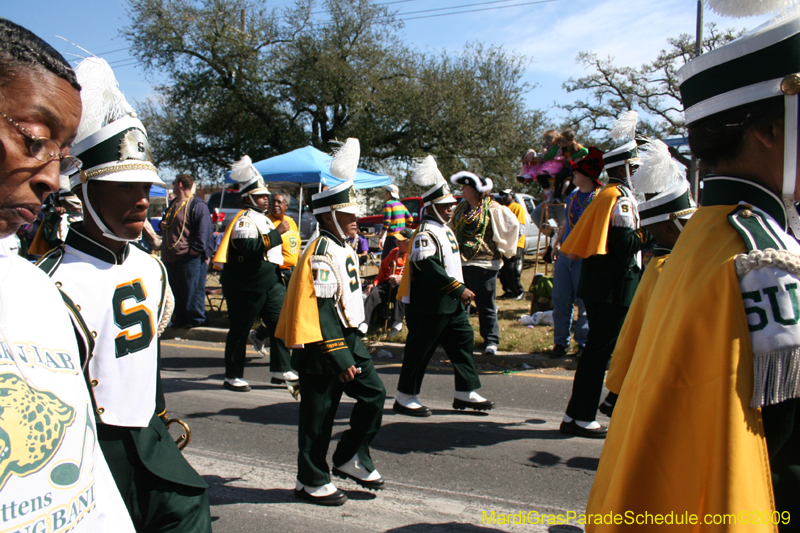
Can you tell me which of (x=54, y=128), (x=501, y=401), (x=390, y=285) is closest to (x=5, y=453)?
(x=54, y=128)

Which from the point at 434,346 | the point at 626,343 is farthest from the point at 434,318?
the point at 626,343

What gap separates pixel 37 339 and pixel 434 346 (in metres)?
4.49

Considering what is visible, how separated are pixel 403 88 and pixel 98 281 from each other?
2207 centimetres

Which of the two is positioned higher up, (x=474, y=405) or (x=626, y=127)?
(x=626, y=127)

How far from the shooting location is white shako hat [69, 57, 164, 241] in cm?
225

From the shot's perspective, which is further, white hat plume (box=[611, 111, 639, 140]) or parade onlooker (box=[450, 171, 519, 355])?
parade onlooker (box=[450, 171, 519, 355])

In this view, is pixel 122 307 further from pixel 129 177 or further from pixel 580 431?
pixel 580 431

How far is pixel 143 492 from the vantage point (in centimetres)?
207

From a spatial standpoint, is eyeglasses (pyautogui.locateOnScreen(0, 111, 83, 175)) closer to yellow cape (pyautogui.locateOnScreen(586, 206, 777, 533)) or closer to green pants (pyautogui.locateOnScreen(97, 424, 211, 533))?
green pants (pyautogui.locateOnScreen(97, 424, 211, 533))

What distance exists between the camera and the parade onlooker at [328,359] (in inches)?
141

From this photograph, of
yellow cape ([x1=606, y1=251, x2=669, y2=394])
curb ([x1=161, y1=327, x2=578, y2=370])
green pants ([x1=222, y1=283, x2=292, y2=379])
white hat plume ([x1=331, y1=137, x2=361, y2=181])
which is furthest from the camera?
curb ([x1=161, y1=327, x2=578, y2=370])

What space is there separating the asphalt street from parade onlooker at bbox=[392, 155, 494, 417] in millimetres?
181

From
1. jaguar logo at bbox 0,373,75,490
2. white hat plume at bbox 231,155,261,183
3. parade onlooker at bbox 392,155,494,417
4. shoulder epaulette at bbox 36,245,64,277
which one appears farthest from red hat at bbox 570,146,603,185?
jaguar logo at bbox 0,373,75,490

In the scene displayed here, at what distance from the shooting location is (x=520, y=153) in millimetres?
23172
